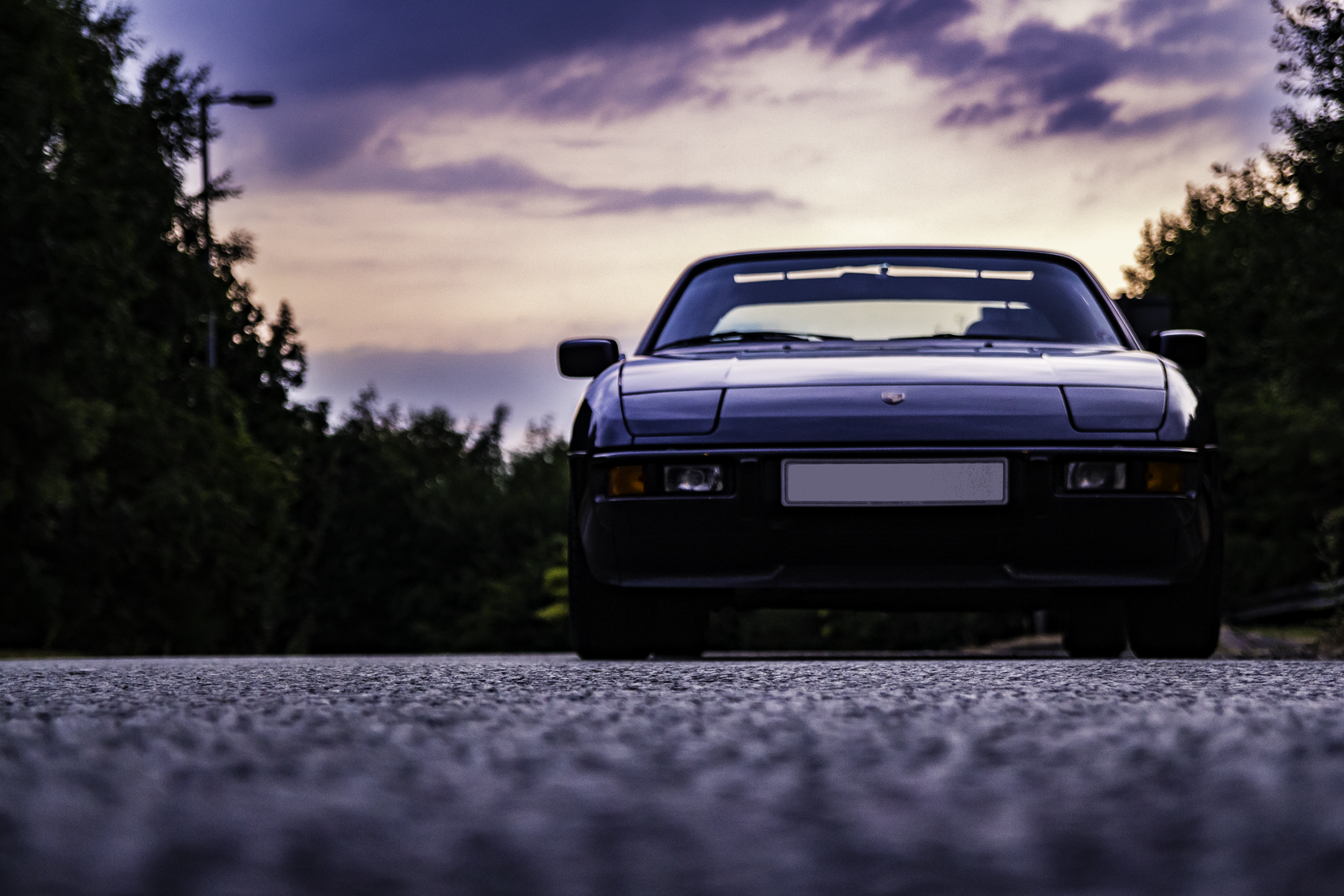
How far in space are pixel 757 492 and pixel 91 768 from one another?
3.17 meters

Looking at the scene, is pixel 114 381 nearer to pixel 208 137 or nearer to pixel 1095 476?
pixel 208 137

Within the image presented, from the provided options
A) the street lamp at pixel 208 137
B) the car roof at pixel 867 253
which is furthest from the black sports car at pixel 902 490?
the street lamp at pixel 208 137

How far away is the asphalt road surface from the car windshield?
3.04 meters

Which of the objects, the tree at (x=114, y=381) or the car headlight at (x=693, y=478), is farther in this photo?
the tree at (x=114, y=381)

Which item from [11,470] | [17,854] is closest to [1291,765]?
[17,854]

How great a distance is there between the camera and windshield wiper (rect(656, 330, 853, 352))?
21.2ft

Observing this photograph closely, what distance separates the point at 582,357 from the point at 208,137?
2824 centimetres

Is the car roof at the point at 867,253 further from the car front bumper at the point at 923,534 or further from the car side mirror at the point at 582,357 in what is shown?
the car front bumper at the point at 923,534

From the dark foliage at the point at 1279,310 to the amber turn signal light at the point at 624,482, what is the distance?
5.94 meters

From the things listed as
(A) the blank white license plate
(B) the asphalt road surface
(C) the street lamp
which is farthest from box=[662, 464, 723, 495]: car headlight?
(C) the street lamp

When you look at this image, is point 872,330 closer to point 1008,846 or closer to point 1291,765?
point 1291,765

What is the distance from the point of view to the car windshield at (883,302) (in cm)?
654

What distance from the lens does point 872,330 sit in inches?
258

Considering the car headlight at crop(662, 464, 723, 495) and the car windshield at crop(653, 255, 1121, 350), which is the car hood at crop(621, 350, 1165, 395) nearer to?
the car headlight at crop(662, 464, 723, 495)
